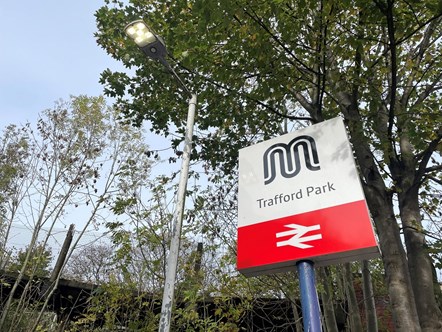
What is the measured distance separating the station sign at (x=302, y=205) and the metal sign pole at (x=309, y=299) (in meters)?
0.07

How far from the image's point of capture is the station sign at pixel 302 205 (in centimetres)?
246

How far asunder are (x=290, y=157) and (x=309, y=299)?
1262 millimetres

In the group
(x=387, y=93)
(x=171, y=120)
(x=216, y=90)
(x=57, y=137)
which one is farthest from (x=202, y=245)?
(x=387, y=93)

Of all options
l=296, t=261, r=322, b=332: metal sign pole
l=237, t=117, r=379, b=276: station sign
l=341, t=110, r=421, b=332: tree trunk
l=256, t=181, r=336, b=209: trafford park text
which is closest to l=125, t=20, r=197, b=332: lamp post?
l=237, t=117, r=379, b=276: station sign

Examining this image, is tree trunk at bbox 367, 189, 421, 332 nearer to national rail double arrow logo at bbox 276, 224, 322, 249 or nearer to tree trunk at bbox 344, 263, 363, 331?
national rail double arrow logo at bbox 276, 224, 322, 249

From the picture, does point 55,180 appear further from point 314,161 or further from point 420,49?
point 420,49

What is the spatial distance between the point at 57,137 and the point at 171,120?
10.4 feet

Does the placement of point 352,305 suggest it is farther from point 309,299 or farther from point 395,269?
point 309,299

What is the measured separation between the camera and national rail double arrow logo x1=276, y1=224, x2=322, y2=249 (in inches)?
99.1

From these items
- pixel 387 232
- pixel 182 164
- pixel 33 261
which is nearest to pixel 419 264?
pixel 387 232

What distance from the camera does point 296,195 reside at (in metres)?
2.81

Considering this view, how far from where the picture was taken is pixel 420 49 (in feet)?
19.2

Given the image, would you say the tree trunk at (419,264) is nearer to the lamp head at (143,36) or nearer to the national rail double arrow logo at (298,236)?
the national rail double arrow logo at (298,236)

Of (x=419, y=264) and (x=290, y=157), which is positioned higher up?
(x=290, y=157)
